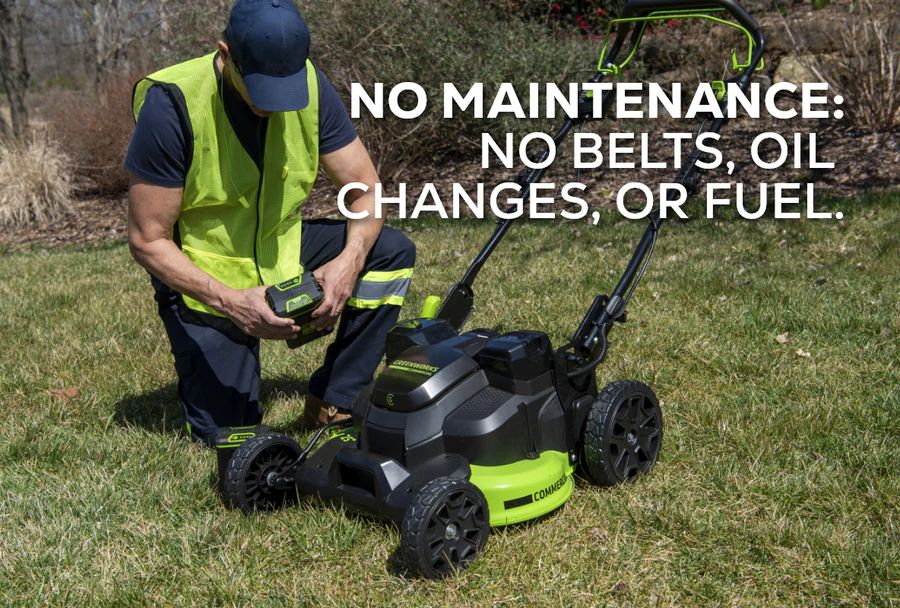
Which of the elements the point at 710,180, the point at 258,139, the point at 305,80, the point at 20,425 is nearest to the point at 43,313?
the point at 20,425

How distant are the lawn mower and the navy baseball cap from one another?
642 mm

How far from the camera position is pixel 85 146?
11.9 m

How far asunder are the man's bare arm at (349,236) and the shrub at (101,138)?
8.54 m

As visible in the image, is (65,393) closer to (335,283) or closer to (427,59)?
(335,283)

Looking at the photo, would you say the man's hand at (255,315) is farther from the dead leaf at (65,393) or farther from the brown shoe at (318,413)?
the dead leaf at (65,393)

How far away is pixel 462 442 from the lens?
2725 millimetres

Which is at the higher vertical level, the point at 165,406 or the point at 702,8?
the point at 702,8

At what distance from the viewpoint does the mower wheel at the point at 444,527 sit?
2.45 m

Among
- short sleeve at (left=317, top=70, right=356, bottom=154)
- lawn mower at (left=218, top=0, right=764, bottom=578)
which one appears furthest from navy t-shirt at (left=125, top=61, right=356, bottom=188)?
lawn mower at (left=218, top=0, right=764, bottom=578)

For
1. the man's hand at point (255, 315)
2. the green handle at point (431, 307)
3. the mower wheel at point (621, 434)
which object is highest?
the man's hand at point (255, 315)

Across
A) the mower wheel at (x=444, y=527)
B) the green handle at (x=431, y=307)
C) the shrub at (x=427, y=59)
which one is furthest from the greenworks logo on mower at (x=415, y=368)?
the shrub at (x=427, y=59)

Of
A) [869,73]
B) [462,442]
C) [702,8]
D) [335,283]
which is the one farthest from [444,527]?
[869,73]

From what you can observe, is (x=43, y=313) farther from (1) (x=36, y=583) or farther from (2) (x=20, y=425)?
(1) (x=36, y=583)

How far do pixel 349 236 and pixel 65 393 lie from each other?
168cm
